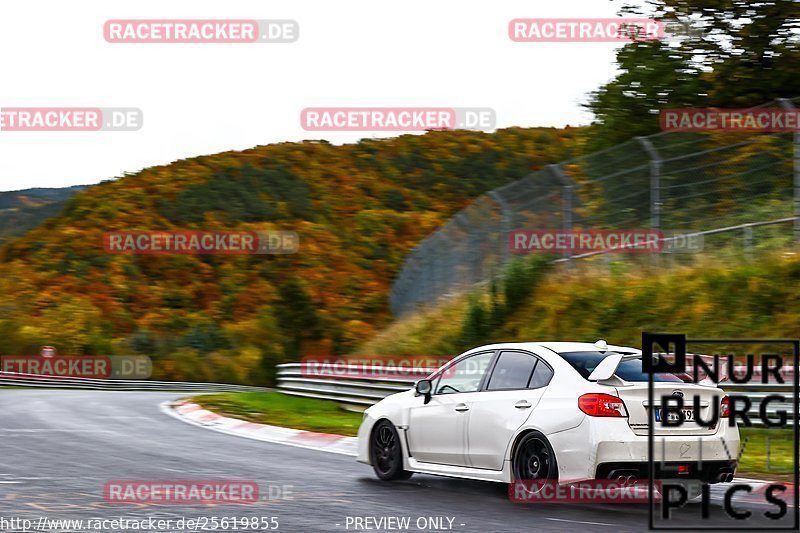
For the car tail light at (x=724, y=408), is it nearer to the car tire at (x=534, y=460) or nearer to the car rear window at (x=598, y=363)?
the car rear window at (x=598, y=363)

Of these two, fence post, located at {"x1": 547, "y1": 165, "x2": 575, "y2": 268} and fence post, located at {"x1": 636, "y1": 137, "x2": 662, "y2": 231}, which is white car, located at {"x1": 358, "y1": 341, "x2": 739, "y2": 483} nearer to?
fence post, located at {"x1": 636, "y1": 137, "x2": 662, "y2": 231}

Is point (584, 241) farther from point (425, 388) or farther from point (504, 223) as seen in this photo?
point (425, 388)

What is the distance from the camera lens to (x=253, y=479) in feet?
39.2

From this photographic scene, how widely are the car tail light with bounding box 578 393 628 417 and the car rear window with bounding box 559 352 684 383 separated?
1.08 feet

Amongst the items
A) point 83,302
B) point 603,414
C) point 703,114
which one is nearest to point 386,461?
point 603,414

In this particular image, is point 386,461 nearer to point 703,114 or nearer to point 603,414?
point 603,414

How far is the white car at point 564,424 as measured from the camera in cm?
939

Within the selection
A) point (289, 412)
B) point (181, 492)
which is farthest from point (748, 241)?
point (181, 492)

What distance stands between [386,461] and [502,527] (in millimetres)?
3319

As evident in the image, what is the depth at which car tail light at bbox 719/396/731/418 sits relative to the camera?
9711 mm

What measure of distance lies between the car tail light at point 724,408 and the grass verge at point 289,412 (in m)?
8.77

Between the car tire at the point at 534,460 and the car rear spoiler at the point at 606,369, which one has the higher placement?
the car rear spoiler at the point at 606,369

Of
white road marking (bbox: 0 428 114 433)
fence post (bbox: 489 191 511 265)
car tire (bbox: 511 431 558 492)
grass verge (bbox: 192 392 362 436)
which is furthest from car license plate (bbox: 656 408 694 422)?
fence post (bbox: 489 191 511 265)

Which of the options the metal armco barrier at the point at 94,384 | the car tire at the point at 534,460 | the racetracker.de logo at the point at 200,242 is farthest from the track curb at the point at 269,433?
the racetracker.de logo at the point at 200,242
